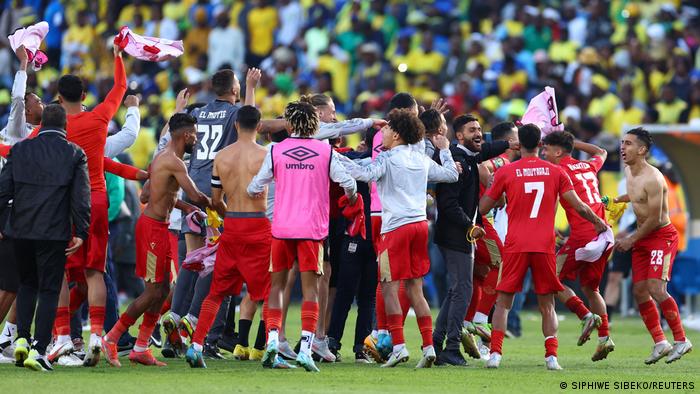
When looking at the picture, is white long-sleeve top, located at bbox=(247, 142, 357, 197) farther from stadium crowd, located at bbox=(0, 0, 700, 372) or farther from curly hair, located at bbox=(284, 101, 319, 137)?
stadium crowd, located at bbox=(0, 0, 700, 372)

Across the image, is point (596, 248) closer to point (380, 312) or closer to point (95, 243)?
point (380, 312)

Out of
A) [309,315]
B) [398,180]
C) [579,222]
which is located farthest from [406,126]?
[579,222]

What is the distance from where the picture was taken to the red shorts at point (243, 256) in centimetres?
1173

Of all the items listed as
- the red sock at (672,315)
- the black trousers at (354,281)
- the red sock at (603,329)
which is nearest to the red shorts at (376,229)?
the black trousers at (354,281)

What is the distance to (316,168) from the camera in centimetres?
1158

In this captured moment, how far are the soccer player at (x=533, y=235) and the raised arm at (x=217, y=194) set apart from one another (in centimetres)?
243

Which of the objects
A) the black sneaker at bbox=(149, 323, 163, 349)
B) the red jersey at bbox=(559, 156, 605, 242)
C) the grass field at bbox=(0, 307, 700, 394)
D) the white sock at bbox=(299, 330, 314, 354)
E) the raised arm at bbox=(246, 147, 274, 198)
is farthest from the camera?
the black sneaker at bbox=(149, 323, 163, 349)

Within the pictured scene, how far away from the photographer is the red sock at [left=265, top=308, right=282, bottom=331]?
1150 cm

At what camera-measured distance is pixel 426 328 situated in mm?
11773

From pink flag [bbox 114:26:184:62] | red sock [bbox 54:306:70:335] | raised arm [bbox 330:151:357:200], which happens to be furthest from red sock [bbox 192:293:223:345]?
pink flag [bbox 114:26:184:62]

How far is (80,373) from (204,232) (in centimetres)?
250

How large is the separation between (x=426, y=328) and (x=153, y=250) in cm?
243

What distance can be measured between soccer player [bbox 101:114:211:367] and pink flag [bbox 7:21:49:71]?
1499 mm

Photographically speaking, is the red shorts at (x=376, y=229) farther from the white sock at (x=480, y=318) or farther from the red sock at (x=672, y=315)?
the red sock at (x=672, y=315)
